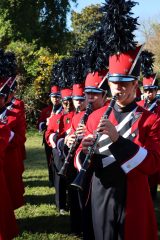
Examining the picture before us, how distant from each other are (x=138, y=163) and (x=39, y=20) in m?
27.7

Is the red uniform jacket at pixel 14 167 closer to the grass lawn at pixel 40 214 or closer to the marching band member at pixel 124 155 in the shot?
the grass lawn at pixel 40 214

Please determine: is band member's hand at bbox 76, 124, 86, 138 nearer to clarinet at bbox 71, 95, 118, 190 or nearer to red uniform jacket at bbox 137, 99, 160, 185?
→ clarinet at bbox 71, 95, 118, 190

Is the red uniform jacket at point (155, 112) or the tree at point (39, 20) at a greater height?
the tree at point (39, 20)

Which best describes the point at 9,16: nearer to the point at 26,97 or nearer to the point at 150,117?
the point at 26,97

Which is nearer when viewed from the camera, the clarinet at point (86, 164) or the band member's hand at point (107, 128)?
the band member's hand at point (107, 128)

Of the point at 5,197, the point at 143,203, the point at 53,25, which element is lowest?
the point at 5,197

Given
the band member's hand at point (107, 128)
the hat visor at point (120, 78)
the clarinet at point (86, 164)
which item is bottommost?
the clarinet at point (86, 164)

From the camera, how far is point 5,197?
4867 millimetres

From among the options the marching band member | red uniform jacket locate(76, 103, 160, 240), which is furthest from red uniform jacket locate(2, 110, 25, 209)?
red uniform jacket locate(76, 103, 160, 240)

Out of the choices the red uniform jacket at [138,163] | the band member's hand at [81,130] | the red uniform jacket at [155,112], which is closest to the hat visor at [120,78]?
the red uniform jacket at [138,163]

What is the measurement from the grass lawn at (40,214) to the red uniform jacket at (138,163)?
2.70 m

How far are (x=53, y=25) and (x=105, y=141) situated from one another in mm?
27125

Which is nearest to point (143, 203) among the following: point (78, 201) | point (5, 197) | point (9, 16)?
point (5, 197)

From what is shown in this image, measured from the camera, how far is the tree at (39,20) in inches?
1120
